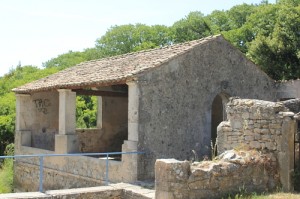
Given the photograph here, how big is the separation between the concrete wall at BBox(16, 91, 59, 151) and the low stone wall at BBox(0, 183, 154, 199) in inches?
341

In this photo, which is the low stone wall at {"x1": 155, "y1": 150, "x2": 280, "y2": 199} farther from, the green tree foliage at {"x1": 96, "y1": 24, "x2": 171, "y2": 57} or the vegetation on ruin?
the green tree foliage at {"x1": 96, "y1": 24, "x2": 171, "y2": 57}

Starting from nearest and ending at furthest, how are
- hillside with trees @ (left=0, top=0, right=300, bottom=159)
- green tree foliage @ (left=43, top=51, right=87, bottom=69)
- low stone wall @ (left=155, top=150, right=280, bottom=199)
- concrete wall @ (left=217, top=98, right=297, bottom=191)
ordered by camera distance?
low stone wall @ (left=155, top=150, right=280, bottom=199) → concrete wall @ (left=217, top=98, right=297, bottom=191) → hillside with trees @ (left=0, top=0, right=300, bottom=159) → green tree foliage @ (left=43, top=51, right=87, bottom=69)

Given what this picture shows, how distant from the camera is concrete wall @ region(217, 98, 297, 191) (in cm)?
945

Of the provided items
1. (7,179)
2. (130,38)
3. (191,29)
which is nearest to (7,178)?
(7,179)

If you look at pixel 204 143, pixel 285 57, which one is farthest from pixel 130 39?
pixel 204 143

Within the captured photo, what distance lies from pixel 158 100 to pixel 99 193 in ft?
11.4

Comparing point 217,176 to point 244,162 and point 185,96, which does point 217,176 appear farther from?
point 185,96

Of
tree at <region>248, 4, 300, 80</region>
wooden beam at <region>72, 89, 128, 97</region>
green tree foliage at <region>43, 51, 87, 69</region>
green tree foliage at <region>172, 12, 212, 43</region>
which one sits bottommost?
wooden beam at <region>72, 89, 128, 97</region>

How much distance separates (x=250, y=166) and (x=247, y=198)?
99 cm

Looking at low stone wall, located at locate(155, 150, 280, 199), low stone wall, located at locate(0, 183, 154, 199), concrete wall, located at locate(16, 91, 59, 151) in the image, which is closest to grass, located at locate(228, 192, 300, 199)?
low stone wall, located at locate(155, 150, 280, 199)

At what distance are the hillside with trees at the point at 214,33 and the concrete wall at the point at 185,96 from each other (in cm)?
935

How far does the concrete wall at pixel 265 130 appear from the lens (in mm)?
9445

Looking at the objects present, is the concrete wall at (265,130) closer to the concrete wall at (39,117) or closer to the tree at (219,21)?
the concrete wall at (39,117)

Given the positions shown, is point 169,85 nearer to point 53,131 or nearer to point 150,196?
point 150,196
